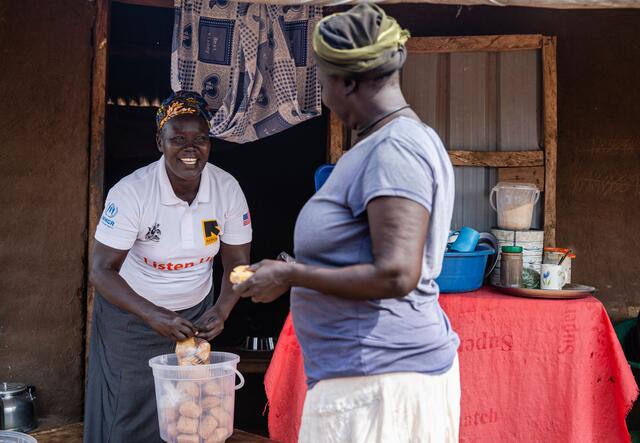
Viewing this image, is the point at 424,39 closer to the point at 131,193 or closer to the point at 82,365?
the point at 131,193

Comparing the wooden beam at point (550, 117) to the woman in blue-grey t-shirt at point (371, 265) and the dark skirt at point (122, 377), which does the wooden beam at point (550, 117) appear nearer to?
the dark skirt at point (122, 377)

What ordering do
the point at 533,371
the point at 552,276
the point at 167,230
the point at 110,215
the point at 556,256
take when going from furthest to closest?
Answer: the point at 556,256, the point at 552,276, the point at 533,371, the point at 167,230, the point at 110,215

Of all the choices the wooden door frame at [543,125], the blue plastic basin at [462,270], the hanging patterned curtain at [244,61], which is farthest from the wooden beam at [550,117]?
the hanging patterned curtain at [244,61]

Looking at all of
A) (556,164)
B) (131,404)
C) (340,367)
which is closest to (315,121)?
(556,164)

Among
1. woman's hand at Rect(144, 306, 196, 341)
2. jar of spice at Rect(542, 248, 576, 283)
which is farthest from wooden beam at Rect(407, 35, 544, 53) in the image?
woman's hand at Rect(144, 306, 196, 341)

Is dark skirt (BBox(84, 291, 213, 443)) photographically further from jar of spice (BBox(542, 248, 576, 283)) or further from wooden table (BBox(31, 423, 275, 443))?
jar of spice (BBox(542, 248, 576, 283))

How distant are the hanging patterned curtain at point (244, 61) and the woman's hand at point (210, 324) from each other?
1101 millimetres

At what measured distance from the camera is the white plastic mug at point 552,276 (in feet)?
11.5

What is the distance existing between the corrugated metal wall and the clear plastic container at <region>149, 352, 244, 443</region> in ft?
6.00

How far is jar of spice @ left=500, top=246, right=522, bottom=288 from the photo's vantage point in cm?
358

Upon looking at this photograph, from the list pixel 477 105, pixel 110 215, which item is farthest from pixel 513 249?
pixel 110 215

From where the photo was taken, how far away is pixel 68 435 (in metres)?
3.82

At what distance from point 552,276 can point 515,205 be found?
1.53ft

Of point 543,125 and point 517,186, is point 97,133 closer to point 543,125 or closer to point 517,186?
point 517,186
